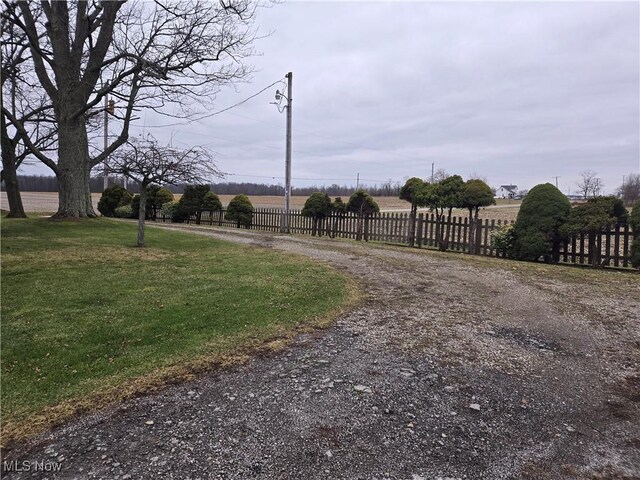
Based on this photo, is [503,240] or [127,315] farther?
[503,240]

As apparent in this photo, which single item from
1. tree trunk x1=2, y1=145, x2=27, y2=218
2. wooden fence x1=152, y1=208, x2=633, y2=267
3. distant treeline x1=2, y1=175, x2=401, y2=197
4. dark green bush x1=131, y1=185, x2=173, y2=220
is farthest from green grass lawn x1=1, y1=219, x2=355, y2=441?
distant treeline x1=2, y1=175, x2=401, y2=197

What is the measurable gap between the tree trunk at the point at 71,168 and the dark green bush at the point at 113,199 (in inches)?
551

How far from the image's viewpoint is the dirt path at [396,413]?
2.32 metres

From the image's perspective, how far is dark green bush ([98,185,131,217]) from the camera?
28641 mm

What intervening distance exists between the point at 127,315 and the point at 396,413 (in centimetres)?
356

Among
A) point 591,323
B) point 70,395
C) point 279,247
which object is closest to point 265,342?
point 70,395

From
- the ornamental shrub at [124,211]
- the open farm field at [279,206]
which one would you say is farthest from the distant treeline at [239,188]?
the ornamental shrub at [124,211]

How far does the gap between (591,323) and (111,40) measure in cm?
1749

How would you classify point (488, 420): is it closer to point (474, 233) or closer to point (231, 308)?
point (231, 308)

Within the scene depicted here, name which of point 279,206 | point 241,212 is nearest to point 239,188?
point 279,206

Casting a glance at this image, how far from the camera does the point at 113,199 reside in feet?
94.2

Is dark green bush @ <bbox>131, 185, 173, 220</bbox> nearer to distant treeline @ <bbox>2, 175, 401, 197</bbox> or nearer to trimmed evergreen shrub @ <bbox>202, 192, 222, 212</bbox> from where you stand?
trimmed evergreen shrub @ <bbox>202, 192, 222, 212</bbox>

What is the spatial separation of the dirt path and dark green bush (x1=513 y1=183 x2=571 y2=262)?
223 inches

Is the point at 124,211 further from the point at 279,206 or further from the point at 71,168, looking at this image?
the point at 279,206
